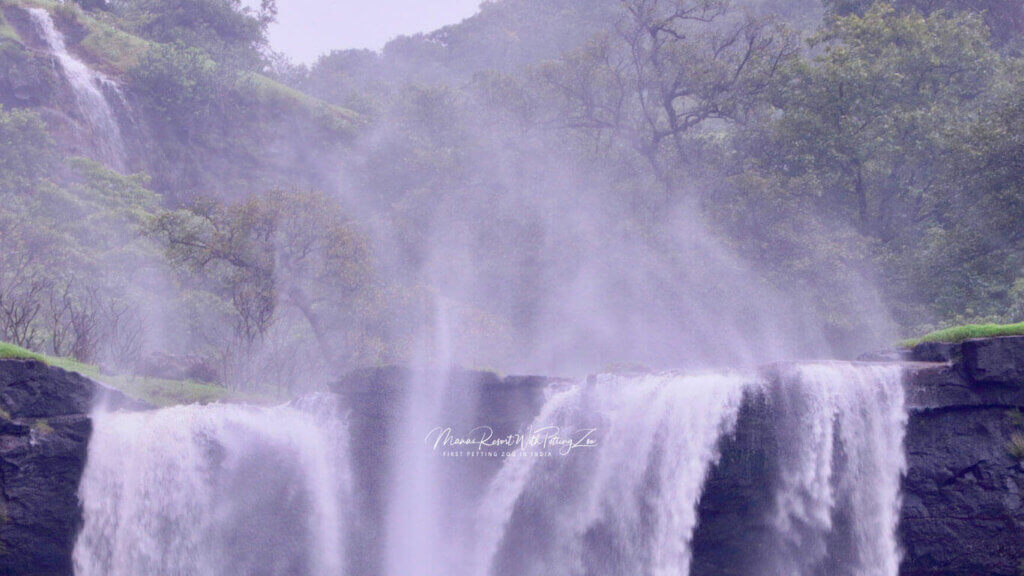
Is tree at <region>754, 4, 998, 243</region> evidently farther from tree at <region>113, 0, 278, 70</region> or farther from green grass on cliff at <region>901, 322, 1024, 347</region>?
tree at <region>113, 0, 278, 70</region>

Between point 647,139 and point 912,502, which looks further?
point 647,139

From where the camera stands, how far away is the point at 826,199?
29.6m

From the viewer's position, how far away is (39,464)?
15.6 meters

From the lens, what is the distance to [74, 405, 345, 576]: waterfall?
53.6 feet

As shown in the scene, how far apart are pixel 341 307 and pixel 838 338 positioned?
1587cm

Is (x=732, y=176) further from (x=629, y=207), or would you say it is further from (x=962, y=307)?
(x=962, y=307)

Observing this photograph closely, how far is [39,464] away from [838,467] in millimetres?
14793

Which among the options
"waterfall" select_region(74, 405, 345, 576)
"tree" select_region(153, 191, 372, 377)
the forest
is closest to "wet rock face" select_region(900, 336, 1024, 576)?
the forest

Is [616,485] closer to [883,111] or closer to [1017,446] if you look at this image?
[1017,446]

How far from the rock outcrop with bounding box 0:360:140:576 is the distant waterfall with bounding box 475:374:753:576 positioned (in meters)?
8.22

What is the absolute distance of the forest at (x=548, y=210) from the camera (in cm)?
2514

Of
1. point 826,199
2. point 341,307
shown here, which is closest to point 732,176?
point 826,199
